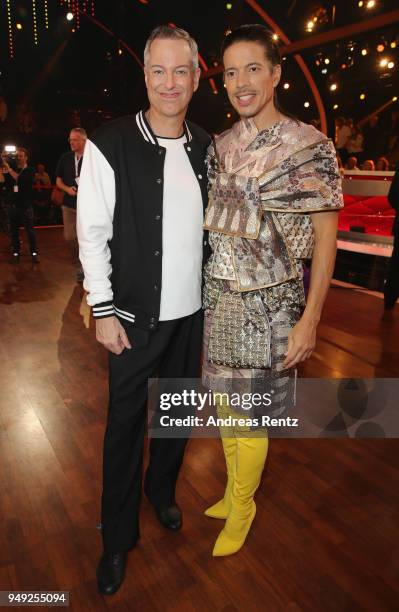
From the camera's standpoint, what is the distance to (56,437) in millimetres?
2348

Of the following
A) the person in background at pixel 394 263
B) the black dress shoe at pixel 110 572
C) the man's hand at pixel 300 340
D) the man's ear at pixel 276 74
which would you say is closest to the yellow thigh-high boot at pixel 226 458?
the man's hand at pixel 300 340

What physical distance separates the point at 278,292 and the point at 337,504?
1.05 meters

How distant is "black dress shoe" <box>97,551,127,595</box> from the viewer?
1.48 m

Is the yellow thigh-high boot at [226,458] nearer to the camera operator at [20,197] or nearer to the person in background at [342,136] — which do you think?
the camera operator at [20,197]

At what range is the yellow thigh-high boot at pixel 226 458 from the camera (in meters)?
1.64

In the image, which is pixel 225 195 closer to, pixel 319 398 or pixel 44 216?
pixel 319 398

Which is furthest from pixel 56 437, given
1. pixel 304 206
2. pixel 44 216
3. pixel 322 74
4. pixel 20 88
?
pixel 20 88

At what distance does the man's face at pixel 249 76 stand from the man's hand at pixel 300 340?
682mm

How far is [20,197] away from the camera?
253 inches

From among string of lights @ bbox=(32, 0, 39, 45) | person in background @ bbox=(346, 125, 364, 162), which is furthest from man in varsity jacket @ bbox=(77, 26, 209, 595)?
string of lights @ bbox=(32, 0, 39, 45)

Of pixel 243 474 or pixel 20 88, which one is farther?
pixel 20 88

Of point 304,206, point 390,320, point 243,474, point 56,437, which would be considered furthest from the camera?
point 390,320

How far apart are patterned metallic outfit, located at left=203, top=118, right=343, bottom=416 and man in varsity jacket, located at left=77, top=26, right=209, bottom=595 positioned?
0.09m

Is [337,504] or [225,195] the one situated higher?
[225,195]
